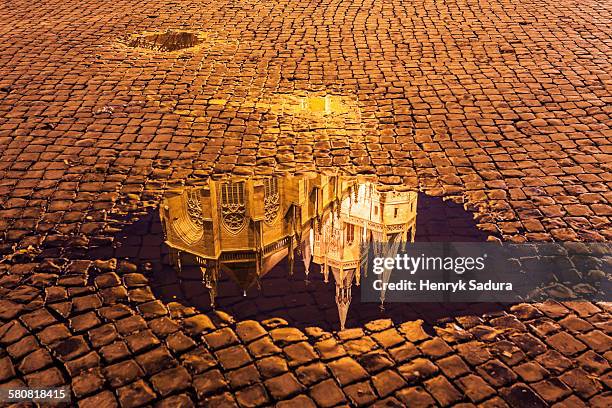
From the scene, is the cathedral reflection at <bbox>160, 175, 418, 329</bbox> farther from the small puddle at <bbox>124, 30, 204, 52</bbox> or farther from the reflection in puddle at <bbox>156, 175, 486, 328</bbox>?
the small puddle at <bbox>124, 30, 204, 52</bbox>

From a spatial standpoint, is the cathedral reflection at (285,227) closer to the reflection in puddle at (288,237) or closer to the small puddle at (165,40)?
the reflection in puddle at (288,237)

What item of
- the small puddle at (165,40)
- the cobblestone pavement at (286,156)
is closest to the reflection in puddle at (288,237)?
the cobblestone pavement at (286,156)

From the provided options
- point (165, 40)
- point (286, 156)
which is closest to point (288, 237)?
point (286, 156)

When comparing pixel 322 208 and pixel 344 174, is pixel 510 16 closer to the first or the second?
pixel 344 174

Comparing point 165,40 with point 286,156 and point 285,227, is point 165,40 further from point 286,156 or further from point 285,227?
point 285,227

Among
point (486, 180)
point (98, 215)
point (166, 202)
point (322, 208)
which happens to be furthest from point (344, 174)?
point (98, 215)

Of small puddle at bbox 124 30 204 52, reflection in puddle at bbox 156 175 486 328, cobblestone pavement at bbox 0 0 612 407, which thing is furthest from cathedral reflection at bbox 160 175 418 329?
small puddle at bbox 124 30 204 52
